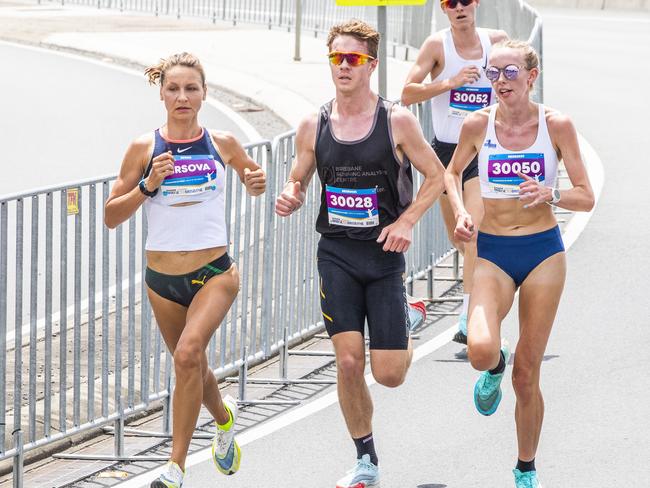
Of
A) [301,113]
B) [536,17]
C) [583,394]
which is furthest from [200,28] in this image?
[583,394]

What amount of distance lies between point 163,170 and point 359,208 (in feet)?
3.21

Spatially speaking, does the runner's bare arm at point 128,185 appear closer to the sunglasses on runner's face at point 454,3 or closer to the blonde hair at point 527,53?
the blonde hair at point 527,53

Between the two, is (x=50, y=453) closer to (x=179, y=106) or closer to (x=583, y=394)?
(x=179, y=106)

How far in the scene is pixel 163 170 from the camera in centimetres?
733

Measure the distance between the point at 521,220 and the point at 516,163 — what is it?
30 centimetres

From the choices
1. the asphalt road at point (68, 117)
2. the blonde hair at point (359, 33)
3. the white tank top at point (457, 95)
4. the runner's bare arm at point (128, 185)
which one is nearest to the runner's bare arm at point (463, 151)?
the blonde hair at point (359, 33)

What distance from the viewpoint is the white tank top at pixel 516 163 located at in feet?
25.1

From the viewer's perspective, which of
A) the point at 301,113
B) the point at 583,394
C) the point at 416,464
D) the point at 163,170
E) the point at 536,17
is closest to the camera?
the point at 163,170

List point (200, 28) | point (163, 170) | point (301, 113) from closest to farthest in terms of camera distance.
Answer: point (163, 170)
point (301, 113)
point (200, 28)

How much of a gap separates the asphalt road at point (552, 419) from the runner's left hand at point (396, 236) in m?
1.26

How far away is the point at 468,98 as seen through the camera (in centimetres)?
1042

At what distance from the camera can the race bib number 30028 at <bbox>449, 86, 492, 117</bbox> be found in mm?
10406

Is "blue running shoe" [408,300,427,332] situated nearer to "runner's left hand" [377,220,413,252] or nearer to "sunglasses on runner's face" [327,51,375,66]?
"runner's left hand" [377,220,413,252]

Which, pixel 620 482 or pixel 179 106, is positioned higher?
pixel 179 106
